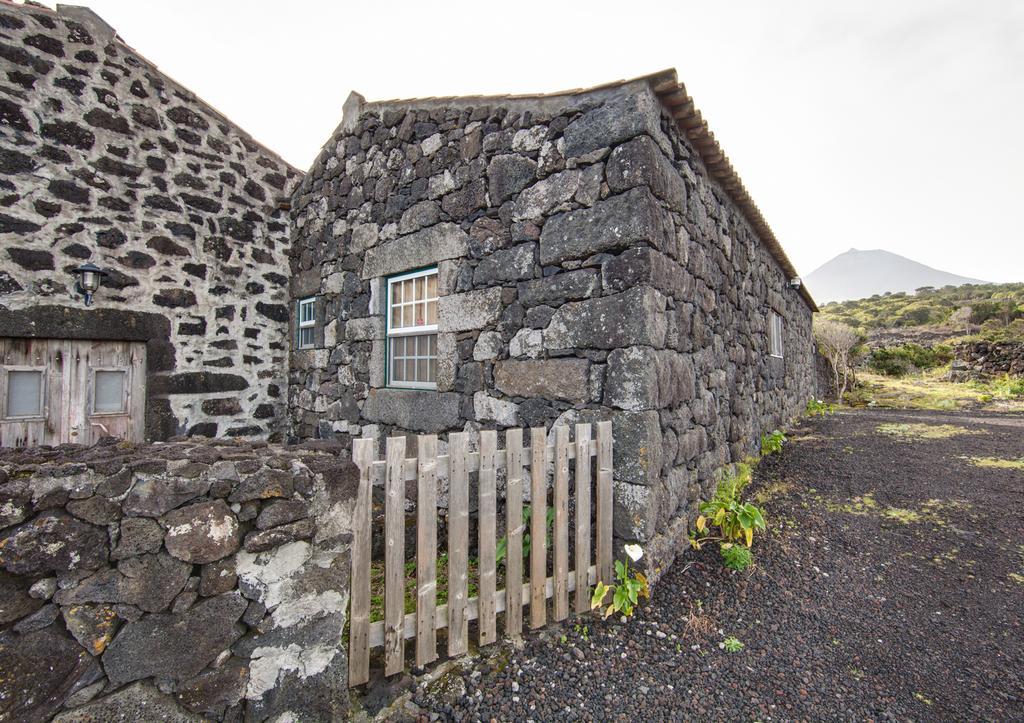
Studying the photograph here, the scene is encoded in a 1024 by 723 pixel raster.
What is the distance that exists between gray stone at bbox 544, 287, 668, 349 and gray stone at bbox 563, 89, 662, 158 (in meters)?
1.20

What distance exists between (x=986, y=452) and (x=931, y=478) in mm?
2128

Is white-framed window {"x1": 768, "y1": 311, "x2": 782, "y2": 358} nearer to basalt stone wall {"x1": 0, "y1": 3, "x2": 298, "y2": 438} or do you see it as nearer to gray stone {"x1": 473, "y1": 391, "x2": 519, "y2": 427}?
gray stone {"x1": 473, "y1": 391, "x2": 519, "y2": 427}

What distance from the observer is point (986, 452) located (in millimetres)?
7062

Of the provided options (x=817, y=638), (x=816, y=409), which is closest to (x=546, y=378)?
(x=817, y=638)

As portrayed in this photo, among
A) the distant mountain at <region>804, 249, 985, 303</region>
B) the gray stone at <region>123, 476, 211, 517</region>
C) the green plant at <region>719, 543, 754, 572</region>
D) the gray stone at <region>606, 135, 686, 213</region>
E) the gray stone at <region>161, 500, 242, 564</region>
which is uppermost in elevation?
the distant mountain at <region>804, 249, 985, 303</region>

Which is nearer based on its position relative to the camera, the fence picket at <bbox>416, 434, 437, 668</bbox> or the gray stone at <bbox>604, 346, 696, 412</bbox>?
the fence picket at <bbox>416, 434, 437, 668</bbox>

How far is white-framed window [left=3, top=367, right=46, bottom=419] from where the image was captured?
4953 millimetres

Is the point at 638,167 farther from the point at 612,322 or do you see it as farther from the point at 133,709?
the point at 133,709

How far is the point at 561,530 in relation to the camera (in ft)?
10.5

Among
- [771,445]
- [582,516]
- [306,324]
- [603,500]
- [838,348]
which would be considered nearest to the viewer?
[582,516]

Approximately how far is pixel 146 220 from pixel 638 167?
5.81 meters

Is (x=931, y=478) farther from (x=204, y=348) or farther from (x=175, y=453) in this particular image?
(x=204, y=348)

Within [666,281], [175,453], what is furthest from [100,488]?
[666,281]

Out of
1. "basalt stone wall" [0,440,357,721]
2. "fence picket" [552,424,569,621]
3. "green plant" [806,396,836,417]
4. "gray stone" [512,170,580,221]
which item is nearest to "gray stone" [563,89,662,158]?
"gray stone" [512,170,580,221]
